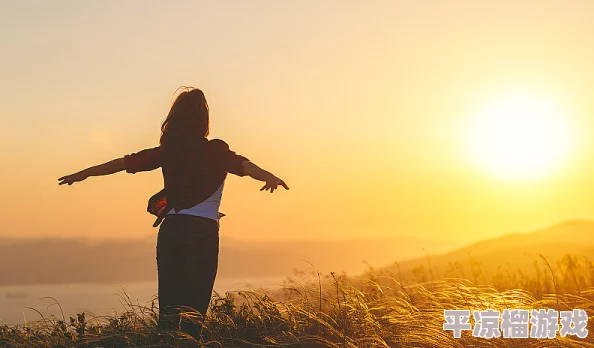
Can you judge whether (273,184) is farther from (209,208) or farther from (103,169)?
(103,169)

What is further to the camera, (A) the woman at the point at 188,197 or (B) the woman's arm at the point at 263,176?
(B) the woman's arm at the point at 263,176

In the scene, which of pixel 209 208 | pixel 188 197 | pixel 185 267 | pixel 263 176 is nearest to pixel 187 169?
pixel 188 197

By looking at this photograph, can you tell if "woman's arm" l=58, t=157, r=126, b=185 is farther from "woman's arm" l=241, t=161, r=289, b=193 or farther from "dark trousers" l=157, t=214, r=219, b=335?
"woman's arm" l=241, t=161, r=289, b=193

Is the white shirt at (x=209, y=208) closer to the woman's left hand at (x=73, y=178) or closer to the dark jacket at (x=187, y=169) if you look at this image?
the dark jacket at (x=187, y=169)

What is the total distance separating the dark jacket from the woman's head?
0.08 metres

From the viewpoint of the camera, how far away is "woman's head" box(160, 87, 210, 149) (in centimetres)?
558

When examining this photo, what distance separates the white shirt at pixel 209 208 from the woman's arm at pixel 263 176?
0.79 feet

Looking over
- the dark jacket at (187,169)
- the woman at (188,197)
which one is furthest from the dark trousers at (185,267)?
the dark jacket at (187,169)

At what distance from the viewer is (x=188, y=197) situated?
5523 millimetres

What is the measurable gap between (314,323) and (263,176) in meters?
1.45

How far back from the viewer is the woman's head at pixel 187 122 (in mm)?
5582

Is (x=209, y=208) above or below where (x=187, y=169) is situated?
below

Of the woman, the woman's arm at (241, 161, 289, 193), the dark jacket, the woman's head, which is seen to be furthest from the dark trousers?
the woman's head

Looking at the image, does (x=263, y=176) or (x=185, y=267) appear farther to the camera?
(x=263, y=176)
